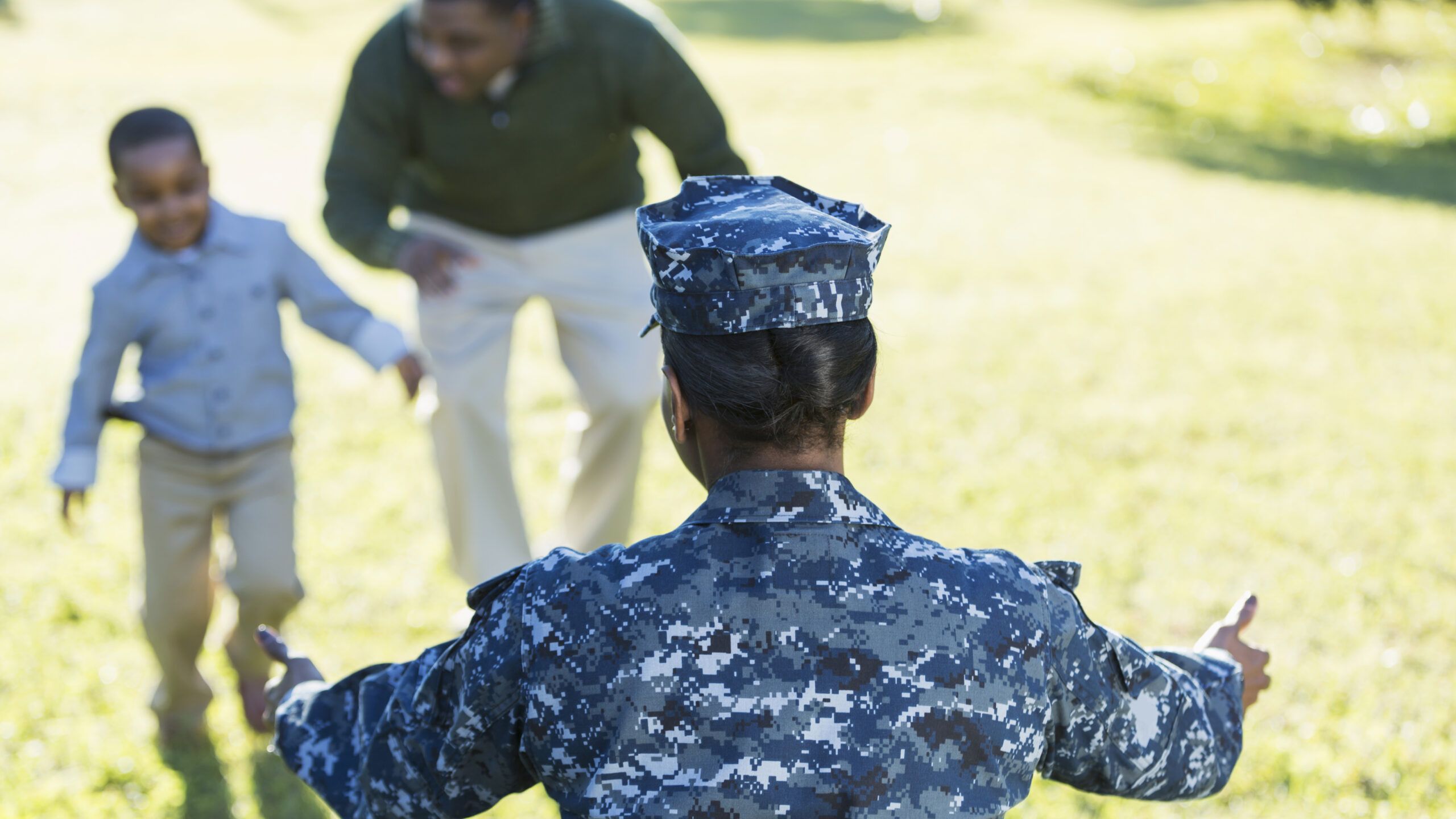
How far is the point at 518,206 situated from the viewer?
4.60m

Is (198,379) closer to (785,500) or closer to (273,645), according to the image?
(273,645)

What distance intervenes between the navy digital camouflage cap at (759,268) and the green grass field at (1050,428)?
2.56ft

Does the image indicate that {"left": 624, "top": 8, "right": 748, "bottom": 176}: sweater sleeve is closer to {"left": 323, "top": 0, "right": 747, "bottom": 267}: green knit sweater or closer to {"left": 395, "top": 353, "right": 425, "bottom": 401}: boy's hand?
{"left": 323, "top": 0, "right": 747, "bottom": 267}: green knit sweater

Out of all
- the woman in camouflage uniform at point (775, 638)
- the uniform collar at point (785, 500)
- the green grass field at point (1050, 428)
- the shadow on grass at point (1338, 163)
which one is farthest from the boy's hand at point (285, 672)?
the shadow on grass at point (1338, 163)

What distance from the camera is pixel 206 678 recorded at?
4184 millimetres

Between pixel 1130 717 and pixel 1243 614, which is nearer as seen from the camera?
pixel 1130 717

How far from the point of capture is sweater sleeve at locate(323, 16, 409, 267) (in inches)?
171

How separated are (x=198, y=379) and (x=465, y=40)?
1.29 meters

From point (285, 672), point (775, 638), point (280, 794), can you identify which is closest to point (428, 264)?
point (280, 794)

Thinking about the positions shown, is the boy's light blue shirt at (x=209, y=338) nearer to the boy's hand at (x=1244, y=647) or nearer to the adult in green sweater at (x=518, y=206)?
the adult in green sweater at (x=518, y=206)

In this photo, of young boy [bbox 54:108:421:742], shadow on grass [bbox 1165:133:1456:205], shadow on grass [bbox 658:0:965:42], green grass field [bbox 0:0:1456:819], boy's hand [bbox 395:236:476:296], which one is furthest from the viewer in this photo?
shadow on grass [bbox 658:0:965:42]

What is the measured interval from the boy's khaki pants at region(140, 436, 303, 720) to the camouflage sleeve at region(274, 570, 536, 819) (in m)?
1.60

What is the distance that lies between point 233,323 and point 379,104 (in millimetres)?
1088

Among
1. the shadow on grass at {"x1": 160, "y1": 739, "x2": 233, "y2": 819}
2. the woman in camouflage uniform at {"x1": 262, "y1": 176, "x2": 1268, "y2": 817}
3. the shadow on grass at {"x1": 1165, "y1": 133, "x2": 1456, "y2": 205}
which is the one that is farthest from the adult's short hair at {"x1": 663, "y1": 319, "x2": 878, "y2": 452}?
the shadow on grass at {"x1": 1165, "y1": 133, "x2": 1456, "y2": 205}
